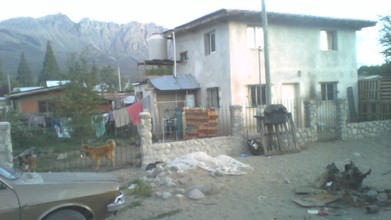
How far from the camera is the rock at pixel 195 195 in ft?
23.4

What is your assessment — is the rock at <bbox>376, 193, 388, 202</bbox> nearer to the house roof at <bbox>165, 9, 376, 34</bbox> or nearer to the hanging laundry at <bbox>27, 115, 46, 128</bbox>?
the house roof at <bbox>165, 9, 376, 34</bbox>

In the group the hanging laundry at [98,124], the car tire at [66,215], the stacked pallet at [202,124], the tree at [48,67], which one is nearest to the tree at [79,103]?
the hanging laundry at [98,124]

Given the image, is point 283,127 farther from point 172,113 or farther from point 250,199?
point 172,113

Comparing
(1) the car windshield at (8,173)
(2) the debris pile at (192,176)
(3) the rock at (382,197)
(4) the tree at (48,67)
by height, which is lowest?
(3) the rock at (382,197)

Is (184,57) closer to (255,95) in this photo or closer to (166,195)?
(255,95)

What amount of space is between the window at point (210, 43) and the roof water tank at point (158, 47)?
3.83m

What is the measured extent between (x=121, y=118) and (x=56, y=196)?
1392 centimetres

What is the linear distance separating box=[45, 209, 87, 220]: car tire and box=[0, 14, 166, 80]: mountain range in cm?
9513

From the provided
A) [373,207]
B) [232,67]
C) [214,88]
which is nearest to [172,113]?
[214,88]

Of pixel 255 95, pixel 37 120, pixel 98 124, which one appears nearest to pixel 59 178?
pixel 98 124

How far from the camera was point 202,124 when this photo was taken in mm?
14734

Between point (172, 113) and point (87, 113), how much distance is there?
482 centimetres

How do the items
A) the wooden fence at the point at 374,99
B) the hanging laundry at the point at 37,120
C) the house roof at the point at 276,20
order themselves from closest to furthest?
the house roof at the point at 276,20 → the wooden fence at the point at 374,99 → the hanging laundry at the point at 37,120

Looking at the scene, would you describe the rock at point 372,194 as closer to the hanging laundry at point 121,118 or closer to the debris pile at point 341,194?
the debris pile at point 341,194
